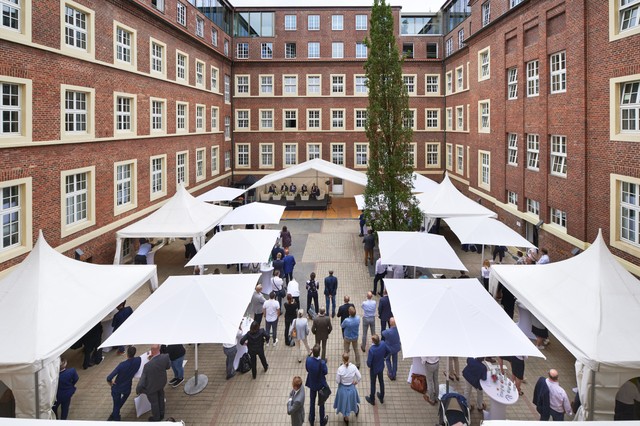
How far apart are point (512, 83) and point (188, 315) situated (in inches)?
762

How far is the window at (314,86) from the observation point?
35844 mm

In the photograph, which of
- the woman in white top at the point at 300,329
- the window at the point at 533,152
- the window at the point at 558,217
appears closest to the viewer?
the woman in white top at the point at 300,329

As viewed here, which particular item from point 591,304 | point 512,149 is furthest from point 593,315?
point 512,149

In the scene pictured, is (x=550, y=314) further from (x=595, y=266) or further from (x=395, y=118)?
(x=395, y=118)

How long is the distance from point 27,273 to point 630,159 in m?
15.8

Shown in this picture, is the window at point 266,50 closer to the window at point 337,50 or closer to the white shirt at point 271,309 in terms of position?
the window at point 337,50

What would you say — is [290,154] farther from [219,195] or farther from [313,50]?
[219,195]

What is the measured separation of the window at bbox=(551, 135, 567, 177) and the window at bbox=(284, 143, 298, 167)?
22319 millimetres

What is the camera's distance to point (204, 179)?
28.5 metres

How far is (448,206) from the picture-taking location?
18922 mm

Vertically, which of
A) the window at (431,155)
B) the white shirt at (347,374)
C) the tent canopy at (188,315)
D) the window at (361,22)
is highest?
the window at (361,22)

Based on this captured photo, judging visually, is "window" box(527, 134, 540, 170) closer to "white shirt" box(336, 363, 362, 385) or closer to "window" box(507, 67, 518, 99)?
"window" box(507, 67, 518, 99)

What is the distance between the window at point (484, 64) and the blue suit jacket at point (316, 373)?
21368 millimetres

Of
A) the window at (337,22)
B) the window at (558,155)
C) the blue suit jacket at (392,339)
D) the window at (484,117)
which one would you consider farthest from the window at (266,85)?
the blue suit jacket at (392,339)
